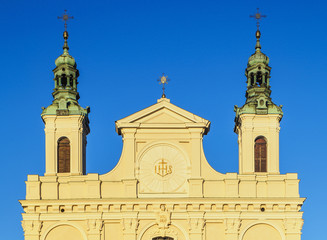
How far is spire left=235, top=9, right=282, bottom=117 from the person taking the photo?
51.8 metres

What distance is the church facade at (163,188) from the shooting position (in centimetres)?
4947

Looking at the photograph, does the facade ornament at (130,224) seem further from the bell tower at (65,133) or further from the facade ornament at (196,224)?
the bell tower at (65,133)

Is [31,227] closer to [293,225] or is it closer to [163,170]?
[163,170]

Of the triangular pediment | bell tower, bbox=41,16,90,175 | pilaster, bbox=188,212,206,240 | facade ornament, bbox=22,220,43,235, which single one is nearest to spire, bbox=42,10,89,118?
bell tower, bbox=41,16,90,175

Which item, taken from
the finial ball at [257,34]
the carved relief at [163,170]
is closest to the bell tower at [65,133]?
the carved relief at [163,170]

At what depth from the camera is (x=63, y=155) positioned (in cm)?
5134

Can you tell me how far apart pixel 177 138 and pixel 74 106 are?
5.38 metres

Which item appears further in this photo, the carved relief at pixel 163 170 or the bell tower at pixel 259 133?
the bell tower at pixel 259 133

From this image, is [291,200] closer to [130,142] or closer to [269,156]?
[269,156]

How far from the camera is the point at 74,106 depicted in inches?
2047

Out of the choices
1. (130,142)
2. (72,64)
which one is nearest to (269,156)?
(130,142)

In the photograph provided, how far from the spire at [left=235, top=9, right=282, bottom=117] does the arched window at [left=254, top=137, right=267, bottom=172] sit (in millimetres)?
1458

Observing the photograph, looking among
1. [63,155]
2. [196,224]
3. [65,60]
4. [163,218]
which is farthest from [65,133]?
[196,224]

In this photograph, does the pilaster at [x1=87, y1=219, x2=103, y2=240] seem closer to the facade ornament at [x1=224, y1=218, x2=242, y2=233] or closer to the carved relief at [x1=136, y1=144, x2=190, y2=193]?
the carved relief at [x1=136, y1=144, x2=190, y2=193]
